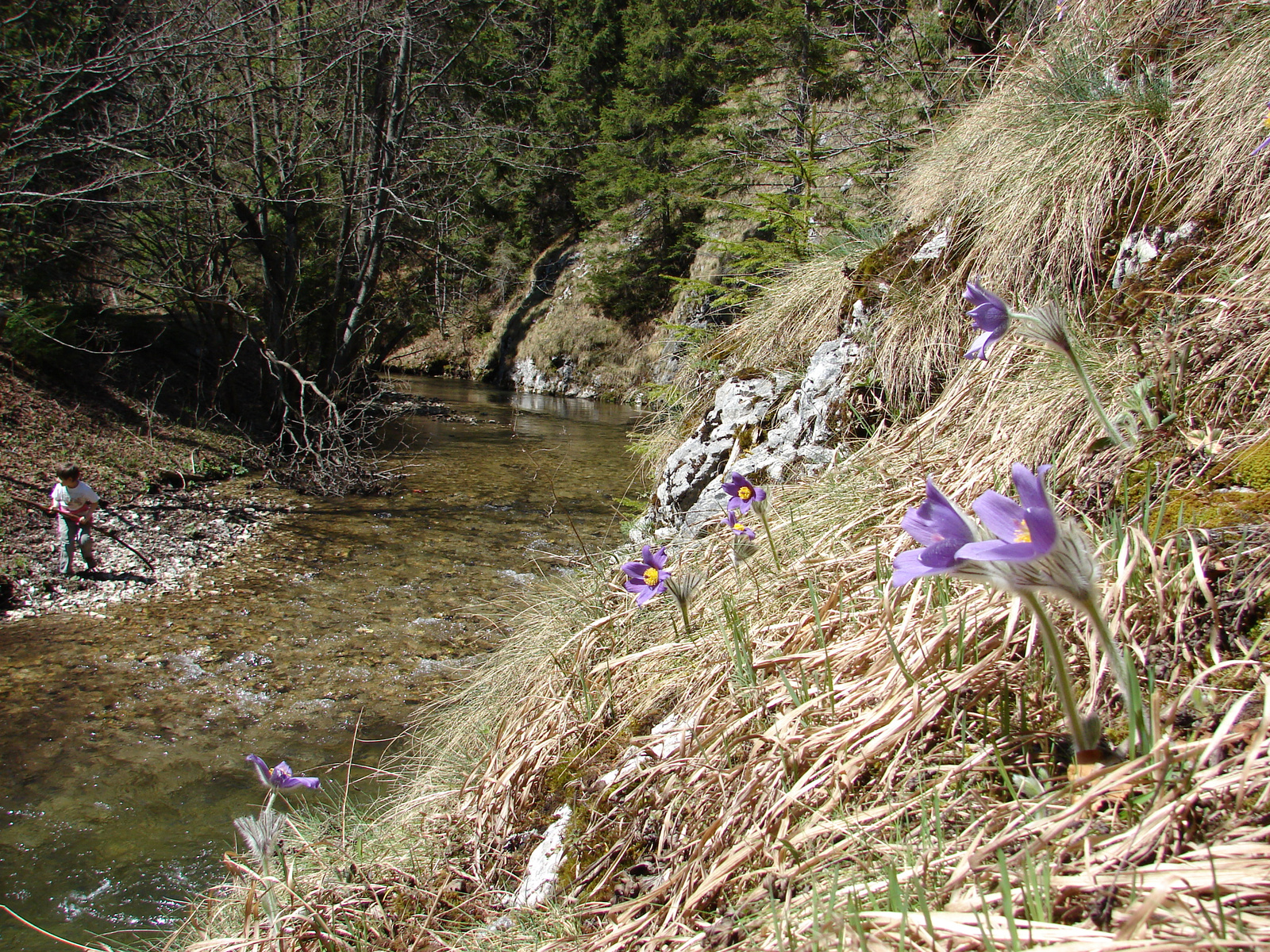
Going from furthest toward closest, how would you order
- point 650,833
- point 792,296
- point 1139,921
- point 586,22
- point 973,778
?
point 586,22 → point 792,296 → point 650,833 → point 973,778 → point 1139,921

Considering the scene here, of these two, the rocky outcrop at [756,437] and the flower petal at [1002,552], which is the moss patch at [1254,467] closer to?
the flower petal at [1002,552]

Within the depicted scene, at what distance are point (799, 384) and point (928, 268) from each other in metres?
0.82

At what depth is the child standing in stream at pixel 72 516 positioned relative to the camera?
18.5ft

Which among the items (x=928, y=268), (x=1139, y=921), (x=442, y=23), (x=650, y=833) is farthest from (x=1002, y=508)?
(x=442, y=23)

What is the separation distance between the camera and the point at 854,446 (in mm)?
3150

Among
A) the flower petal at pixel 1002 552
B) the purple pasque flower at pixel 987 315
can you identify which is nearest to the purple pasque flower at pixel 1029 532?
the flower petal at pixel 1002 552

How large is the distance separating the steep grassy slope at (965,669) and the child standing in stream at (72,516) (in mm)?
4083

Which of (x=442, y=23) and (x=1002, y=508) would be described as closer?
(x=1002, y=508)

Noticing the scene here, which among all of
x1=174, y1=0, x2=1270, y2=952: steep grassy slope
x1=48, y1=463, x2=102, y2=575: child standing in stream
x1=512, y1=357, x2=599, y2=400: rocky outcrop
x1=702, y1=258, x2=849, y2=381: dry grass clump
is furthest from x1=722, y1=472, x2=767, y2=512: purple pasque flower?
x1=512, y1=357, x2=599, y2=400: rocky outcrop

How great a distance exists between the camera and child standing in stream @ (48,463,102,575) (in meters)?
5.65

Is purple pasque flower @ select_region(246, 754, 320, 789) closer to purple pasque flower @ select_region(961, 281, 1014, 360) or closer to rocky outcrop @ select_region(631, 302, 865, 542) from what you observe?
rocky outcrop @ select_region(631, 302, 865, 542)

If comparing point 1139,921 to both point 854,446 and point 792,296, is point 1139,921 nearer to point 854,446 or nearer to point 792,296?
point 854,446

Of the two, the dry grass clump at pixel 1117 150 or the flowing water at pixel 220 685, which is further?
the flowing water at pixel 220 685

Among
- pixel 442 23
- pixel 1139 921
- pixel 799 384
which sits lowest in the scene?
pixel 1139 921
